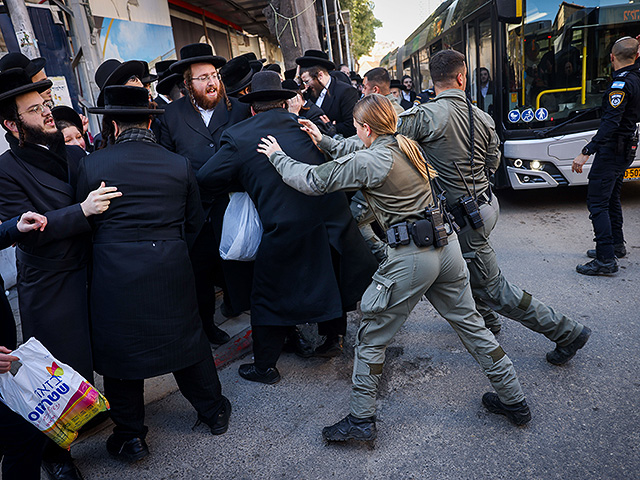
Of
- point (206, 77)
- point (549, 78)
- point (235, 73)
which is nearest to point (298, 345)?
point (206, 77)

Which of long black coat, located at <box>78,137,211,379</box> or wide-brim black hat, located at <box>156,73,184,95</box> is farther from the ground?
wide-brim black hat, located at <box>156,73,184,95</box>

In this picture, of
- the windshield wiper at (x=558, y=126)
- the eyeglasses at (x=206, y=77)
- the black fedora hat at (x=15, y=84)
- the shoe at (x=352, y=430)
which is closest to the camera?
the black fedora hat at (x=15, y=84)

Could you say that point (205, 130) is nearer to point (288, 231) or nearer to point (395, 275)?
point (288, 231)

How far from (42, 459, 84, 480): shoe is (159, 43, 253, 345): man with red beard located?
4.18 feet

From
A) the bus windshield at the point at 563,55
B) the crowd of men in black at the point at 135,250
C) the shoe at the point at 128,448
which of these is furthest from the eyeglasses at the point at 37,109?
the bus windshield at the point at 563,55

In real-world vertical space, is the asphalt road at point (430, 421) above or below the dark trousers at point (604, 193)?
below

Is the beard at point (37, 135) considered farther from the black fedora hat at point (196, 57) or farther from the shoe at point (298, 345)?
the shoe at point (298, 345)

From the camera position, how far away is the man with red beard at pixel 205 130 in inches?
131

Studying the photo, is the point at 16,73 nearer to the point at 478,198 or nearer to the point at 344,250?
the point at 344,250

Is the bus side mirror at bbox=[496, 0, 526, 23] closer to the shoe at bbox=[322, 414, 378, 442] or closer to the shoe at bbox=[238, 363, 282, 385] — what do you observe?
the shoe at bbox=[238, 363, 282, 385]

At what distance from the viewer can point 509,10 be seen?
19.6 feet

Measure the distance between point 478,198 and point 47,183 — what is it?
258 cm

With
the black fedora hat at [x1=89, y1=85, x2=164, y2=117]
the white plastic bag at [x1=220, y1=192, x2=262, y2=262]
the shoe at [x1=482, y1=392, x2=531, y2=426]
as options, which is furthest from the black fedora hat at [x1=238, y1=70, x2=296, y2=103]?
the shoe at [x1=482, y1=392, x2=531, y2=426]

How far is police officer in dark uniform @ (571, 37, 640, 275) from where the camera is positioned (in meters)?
4.27
